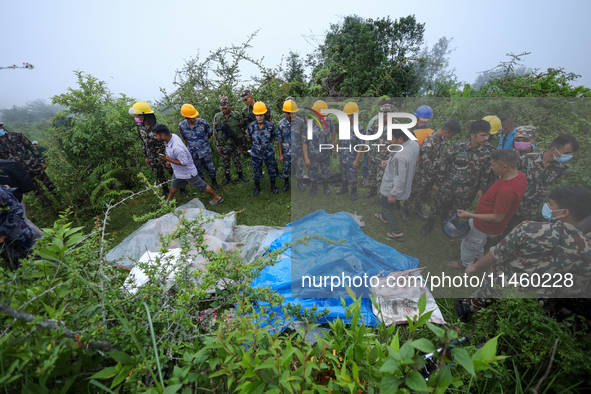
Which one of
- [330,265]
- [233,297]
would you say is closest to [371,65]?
[330,265]

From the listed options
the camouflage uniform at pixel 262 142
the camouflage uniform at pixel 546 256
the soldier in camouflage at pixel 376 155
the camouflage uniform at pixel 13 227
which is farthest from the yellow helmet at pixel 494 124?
the camouflage uniform at pixel 13 227

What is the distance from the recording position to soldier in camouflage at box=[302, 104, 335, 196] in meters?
5.29

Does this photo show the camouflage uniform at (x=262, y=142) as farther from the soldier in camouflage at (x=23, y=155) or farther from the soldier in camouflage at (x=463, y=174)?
the soldier in camouflage at (x=23, y=155)

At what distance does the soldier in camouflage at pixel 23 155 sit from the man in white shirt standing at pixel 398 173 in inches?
258

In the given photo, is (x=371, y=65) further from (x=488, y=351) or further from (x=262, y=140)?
(x=488, y=351)

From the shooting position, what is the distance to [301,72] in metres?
9.12

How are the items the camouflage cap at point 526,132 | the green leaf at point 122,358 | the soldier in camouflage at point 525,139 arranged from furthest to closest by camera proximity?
the camouflage cap at point 526,132, the soldier in camouflage at point 525,139, the green leaf at point 122,358

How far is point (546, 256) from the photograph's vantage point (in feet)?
6.95

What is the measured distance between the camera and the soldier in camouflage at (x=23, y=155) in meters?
4.81

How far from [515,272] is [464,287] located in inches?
34.3

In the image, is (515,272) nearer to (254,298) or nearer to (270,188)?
(254,298)

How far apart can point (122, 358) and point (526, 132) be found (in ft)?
17.4

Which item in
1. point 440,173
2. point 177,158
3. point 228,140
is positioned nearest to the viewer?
point 440,173

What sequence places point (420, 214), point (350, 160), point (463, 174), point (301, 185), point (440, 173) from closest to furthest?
point (463, 174), point (440, 173), point (420, 214), point (350, 160), point (301, 185)
